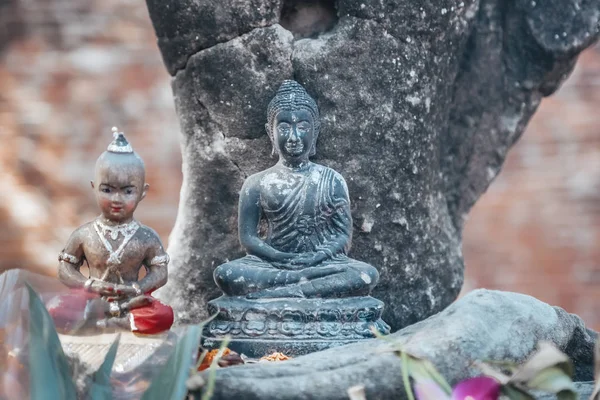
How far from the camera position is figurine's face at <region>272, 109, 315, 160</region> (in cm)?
341

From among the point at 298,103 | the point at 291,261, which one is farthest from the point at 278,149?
the point at 291,261

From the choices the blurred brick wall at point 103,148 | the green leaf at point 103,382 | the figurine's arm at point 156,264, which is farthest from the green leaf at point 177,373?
the blurred brick wall at point 103,148

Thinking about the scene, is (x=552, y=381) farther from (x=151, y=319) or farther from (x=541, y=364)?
(x=151, y=319)

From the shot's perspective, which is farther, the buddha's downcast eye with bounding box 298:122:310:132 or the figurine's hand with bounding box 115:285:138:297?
the buddha's downcast eye with bounding box 298:122:310:132

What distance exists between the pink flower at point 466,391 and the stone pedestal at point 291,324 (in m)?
1.58

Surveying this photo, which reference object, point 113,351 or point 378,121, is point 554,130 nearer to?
point 378,121

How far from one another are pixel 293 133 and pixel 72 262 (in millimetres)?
810

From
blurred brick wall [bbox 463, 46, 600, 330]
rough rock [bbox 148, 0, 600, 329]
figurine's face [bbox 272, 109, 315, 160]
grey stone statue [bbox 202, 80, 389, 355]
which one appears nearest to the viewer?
grey stone statue [bbox 202, 80, 389, 355]

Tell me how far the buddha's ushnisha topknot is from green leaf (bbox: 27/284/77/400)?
191cm

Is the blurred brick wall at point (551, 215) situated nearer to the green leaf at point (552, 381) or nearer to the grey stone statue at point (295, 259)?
the grey stone statue at point (295, 259)

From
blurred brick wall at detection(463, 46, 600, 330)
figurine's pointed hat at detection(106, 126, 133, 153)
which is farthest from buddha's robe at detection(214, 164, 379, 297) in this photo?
blurred brick wall at detection(463, 46, 600, 330)

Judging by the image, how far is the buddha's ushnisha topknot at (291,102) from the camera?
11.3 ft

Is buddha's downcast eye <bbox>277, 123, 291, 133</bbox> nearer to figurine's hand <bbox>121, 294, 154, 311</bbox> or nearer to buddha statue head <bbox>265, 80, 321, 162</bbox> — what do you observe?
buddha statue head <bbox>265, 80, 321, 162</bbox>

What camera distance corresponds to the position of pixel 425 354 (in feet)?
7.05
